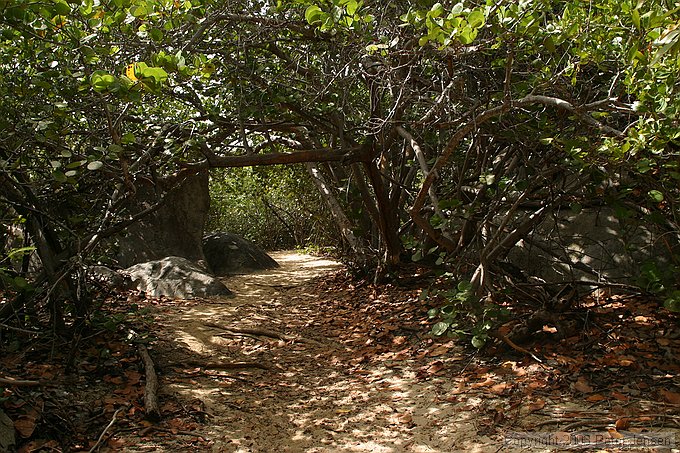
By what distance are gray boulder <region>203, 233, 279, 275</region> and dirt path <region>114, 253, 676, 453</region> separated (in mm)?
3533

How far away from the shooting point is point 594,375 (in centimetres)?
428

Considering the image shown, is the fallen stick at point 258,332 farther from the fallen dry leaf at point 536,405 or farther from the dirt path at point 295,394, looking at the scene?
the fallen dry leaf at point 536,405

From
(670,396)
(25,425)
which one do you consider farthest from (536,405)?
(25,425)

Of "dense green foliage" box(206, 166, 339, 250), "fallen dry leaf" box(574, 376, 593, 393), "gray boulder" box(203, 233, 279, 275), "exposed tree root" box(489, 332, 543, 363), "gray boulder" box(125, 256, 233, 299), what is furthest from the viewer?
"dense green foliage" box(206, 166, 339, 250)

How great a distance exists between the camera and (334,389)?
5004 mm

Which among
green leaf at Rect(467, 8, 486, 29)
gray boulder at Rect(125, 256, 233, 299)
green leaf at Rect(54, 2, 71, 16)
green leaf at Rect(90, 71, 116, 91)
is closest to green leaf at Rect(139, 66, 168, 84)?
green leaf at Rect(90, 71, 116, 91)

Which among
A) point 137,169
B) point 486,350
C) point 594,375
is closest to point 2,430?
point 137,169

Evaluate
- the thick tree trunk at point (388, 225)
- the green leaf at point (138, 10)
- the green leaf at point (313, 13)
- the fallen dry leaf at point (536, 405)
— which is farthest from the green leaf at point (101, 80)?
the thick tree trunk at point (388, 225)

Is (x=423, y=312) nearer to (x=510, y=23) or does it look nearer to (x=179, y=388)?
(x=179, y=388)

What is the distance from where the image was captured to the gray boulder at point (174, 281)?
26.2ft

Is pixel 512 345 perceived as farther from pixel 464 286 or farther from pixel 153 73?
pixel 153 73

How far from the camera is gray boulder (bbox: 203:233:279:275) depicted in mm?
10922

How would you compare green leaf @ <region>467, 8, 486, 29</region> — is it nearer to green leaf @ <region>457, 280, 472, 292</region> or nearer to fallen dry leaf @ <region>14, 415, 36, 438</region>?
green leaf @ <region>457, 280, 472, 292</region>

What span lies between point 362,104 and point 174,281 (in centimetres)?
362
